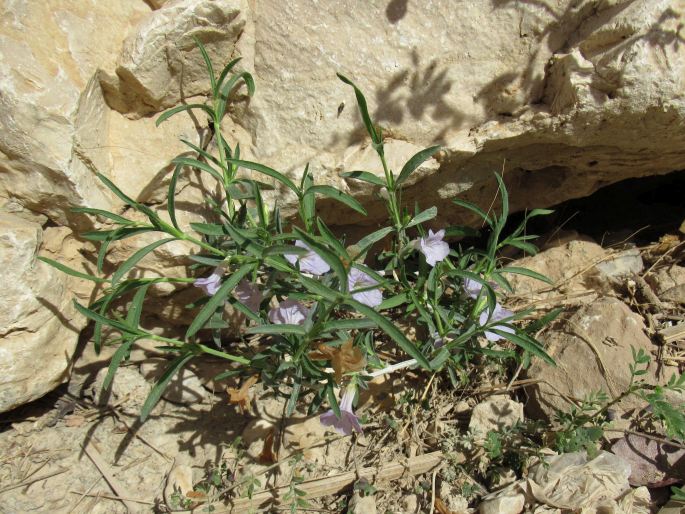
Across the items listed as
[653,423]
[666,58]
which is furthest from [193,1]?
[653,423]

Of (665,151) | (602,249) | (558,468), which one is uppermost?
(665,151)

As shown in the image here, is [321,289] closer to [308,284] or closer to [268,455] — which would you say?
[308,284]

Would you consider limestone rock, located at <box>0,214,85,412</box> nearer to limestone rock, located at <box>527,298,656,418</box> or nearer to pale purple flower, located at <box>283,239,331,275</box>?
pale purple flower, located at <box>283,239,331,275</box>

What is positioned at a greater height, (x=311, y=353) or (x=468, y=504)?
(x=311, y=353)

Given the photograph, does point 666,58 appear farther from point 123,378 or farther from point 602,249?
point 123,378

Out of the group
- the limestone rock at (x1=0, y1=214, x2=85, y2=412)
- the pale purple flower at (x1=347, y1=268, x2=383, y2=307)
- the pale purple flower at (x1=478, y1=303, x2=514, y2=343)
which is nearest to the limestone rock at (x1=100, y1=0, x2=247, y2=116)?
the limestone rock at (x1=0, y1=214, x2=85, y2=412)
